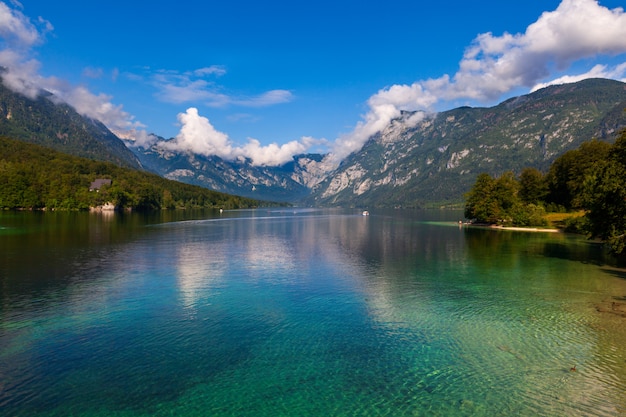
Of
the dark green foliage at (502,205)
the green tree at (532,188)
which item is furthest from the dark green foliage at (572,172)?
the dark green foliage at (502,205)

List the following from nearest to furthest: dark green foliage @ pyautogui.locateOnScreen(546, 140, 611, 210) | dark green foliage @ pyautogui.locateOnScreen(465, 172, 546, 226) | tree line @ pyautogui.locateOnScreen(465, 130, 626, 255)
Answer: tree line @ pyautogui.locateOnScreen(465, 130, 626, 255), dark green foliage @ pyautogui.locateOnScreen(546, 140, 611, 210), dark green foliage @ pyautogui.locateOnScreen(465, 172, 546, 226)

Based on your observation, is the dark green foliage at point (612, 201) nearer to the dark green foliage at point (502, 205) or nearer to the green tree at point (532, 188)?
the dark green foliage at point (502, 205)

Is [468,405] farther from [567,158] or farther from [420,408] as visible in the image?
[567,158]

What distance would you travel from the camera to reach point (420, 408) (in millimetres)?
19891

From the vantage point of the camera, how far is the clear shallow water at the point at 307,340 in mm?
20516

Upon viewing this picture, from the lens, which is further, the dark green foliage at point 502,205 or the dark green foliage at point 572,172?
the dark green foliage at point 502,205

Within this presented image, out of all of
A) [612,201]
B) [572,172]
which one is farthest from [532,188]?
[612,201]

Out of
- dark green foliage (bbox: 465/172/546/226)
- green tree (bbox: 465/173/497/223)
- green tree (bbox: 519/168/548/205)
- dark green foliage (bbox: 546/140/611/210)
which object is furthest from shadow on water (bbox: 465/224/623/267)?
green tree (bbox: 519/168/548/205)

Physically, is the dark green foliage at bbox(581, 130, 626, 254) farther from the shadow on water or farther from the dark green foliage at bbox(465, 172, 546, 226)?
the dark green foliage at bbox(465, 172, 546, 226)

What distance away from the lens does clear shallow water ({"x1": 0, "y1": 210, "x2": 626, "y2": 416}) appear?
20516mm

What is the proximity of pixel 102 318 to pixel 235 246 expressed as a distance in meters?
55.8

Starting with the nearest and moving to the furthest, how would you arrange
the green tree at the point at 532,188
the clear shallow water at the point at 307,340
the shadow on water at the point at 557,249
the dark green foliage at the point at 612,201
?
the clear shallow water at the point at 307,340, the dark green foliage at the point at 612,201, the shadow on water at the point at 557,249, the green tree at the point at 532,188

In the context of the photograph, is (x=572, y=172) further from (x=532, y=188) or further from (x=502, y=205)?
(x=532, y=188)

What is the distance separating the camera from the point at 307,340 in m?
29.7
